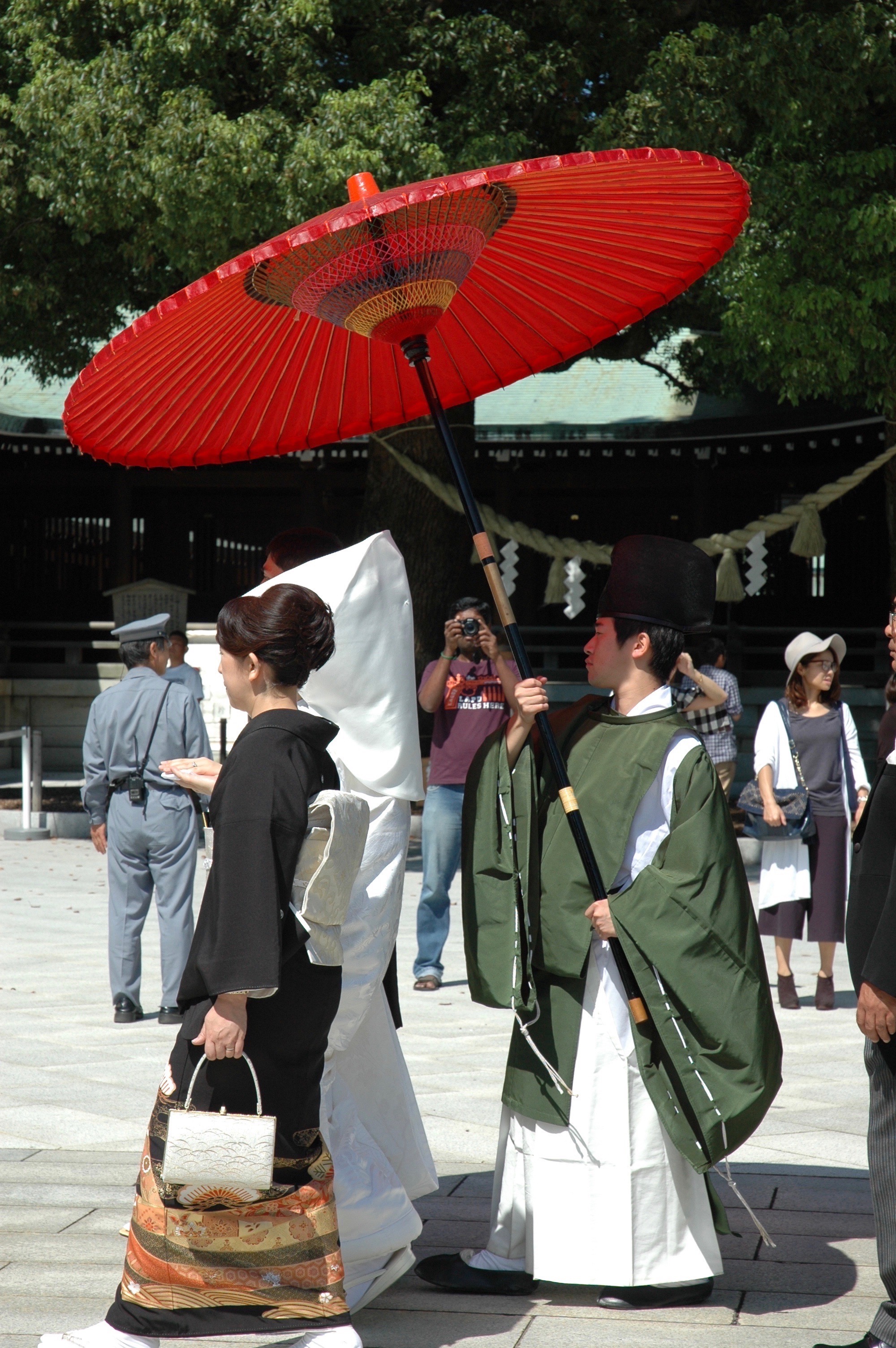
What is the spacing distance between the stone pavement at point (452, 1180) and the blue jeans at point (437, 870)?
0.69 ft

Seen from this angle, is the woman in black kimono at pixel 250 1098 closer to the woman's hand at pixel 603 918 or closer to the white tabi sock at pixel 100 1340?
the white tabi sock at pixel 100 1340

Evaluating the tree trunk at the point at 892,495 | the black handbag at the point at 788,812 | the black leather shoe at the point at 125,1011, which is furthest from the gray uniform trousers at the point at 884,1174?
the tree trunk at the point at 892,495

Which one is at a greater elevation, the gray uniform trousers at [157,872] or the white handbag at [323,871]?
the white handbag at [323,871]

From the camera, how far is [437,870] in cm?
664

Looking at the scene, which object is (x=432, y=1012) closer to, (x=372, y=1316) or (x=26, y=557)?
(x=372, y=1316)

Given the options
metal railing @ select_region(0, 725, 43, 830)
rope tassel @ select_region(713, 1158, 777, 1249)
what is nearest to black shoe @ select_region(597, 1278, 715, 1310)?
rope tassel @ select_region(713, 1158, 777, 1249)

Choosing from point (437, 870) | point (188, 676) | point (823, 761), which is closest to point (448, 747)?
point (437, 870)

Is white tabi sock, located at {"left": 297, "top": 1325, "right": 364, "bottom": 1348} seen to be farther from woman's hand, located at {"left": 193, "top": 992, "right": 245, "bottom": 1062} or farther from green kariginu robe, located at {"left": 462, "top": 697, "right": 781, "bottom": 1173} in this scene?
green kariginu robe, located at {"left": 462, "top": 697, "right": 781, "bottom": 1173}

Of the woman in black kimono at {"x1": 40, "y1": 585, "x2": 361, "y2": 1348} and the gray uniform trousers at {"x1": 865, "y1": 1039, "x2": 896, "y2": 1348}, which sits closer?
the woman in black kimono at {"x1": 40, "y1": 585, "x2": 361, "y2": 1348}

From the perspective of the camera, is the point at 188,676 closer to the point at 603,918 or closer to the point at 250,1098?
the point at 603,918

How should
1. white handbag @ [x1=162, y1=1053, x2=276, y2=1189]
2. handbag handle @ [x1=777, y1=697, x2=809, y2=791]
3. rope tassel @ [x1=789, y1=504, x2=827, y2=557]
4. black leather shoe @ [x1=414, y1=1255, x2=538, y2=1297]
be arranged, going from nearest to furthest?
white handbag @ [x1=162, y1=1053, x2=276, y2=1189]
black leather shoe @ [x1=414, y1=1255, x2=538, y2=1297]
handbag handle @ [x1=777, y1=697, x2=809, y2=791]
rope tassel @ [x1=789, y1=504, x2=827, y2=557]

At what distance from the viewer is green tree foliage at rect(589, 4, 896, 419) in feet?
31.5

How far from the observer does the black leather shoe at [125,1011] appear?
19.6 feet

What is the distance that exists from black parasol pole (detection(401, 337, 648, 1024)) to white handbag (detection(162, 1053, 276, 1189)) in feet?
3.00
